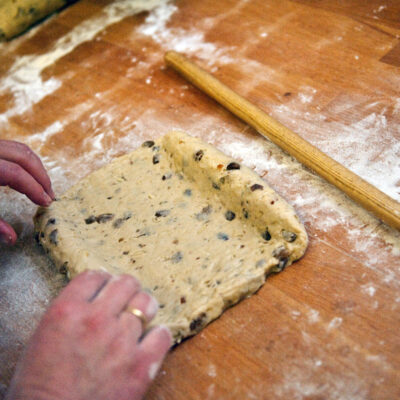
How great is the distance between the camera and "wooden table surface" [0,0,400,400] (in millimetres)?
901

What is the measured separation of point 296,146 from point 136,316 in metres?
0.67

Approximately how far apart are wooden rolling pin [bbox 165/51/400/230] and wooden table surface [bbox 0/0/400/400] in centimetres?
5

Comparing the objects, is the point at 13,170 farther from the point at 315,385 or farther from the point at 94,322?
the point at 315,385

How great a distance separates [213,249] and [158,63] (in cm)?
103

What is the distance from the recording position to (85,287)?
814 millimetres

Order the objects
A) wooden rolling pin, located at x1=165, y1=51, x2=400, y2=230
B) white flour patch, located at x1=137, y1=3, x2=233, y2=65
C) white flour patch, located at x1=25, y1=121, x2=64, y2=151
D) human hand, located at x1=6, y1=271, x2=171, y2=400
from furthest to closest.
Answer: white flour patch, located at x1=137, y1=3, x2=233, y2=65 → white flour patch, located at x1=25, y1=121, x2=64, y2=151 → wooden rolling pin, located at x1=165, y1=51, x2=400, y2=230 → human hand, located at x1=6, y1=271, x2=171, y2=400

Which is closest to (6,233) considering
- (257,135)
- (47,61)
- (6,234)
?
(6,234)

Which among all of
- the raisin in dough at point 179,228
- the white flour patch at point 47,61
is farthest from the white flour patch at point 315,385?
the white flour patch at point 47,61

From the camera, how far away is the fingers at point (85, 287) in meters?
0.80

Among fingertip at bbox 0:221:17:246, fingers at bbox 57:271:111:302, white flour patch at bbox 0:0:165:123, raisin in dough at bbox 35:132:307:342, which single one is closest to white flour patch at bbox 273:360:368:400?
raisin in dough at bbox 35:132:307:342

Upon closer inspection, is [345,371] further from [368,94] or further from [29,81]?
[29,81]

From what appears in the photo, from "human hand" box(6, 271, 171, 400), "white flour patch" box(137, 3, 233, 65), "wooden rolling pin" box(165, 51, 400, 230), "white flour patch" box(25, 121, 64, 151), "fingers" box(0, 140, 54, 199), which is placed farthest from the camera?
"white flour patch" box(137, 3, 233, 65)

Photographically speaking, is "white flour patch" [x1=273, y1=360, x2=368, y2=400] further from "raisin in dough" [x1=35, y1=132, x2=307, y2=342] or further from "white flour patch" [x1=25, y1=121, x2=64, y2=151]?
"white flour patch" [x1=25, y1=121, x2=64, y2=151]

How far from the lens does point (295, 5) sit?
→ 181 cm
